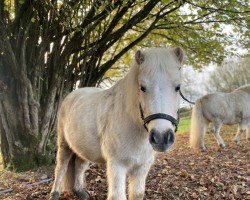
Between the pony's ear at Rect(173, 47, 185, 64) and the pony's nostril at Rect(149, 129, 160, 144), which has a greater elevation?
the pony's ear at Rect(173, 47, 185, 64)

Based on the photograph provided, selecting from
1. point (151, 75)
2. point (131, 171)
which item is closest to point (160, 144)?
point (151, 75)

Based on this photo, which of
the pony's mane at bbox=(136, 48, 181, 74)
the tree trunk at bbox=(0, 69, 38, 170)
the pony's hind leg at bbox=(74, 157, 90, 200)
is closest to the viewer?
the pony's mane at bbox=(136, 48, 181, 74)

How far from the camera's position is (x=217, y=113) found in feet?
33.9

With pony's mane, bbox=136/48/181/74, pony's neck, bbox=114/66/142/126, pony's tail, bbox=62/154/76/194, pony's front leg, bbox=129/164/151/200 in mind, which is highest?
pony's mane, bbox=136/48/181/74

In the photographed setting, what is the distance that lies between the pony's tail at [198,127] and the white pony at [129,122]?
5.39 meters

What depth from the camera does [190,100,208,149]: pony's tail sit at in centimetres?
994

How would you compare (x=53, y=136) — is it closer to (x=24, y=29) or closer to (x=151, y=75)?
(x=24, y=29)

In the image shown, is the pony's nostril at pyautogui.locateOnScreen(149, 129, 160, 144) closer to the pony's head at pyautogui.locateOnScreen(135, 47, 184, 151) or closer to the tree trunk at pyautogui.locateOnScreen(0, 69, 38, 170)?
the pony's head at pyautogui.locateOnScreen(135, 47, 184, 151)

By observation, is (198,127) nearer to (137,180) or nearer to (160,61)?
(137,180)

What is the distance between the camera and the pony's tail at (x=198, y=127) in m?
9.94

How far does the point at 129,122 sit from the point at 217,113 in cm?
719

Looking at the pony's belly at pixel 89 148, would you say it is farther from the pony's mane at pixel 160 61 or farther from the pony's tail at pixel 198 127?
the pony's tail at pixel 198 127

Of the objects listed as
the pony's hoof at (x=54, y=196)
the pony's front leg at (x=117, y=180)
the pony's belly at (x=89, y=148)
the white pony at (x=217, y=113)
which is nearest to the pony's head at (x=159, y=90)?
the pony's front leg at (x=117, y=180)

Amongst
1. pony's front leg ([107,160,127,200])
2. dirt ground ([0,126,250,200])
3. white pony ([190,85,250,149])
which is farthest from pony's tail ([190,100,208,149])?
pony's front leg ([107,160,127,200])
